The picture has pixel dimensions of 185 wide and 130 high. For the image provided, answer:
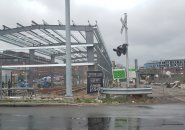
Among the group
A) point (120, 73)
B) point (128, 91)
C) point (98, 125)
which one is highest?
point (120, 73)

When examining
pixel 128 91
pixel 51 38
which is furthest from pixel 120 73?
pixel 51 38

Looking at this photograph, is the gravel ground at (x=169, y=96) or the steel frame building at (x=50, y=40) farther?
the steel frame building at (x=50, y=40)

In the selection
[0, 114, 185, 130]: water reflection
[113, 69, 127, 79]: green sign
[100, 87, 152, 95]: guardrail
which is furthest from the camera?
[113, 69, 127, 79]: green sign

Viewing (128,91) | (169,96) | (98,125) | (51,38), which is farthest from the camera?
(51,38)

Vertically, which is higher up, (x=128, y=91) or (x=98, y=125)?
(x=128, y=91)

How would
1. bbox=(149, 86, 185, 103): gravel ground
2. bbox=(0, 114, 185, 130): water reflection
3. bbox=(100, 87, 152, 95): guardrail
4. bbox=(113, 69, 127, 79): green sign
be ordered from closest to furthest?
bbox=(0, 114, 185, 130): water reflection
bbox=(100, 87, 152, 95): guardrail
bbox=(149, 86, 185, 103): gravel ground
bbox=(113, 69, 127, 79): green sign

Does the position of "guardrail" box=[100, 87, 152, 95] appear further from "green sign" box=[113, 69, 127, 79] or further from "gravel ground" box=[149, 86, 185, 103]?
Answer: "green sign" box=[113, 69, 127, 79]

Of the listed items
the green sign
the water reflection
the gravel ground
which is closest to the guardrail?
the gravel ground

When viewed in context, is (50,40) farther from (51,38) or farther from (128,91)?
(128,91)

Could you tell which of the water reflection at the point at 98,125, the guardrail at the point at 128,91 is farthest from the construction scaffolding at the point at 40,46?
the water reflection at the point at 98,125

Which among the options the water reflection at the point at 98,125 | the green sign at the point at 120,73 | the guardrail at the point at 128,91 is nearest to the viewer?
the water reflection at the point at 98,125

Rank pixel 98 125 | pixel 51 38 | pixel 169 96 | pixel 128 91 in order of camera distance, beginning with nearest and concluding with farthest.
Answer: pixel 98 125
pixel 128 91
pixel 169 96
pixel 51 38

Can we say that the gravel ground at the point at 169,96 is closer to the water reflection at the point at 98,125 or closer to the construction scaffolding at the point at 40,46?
the construction scaffolding at the point at 40,46

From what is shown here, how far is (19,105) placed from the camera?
2241cm
